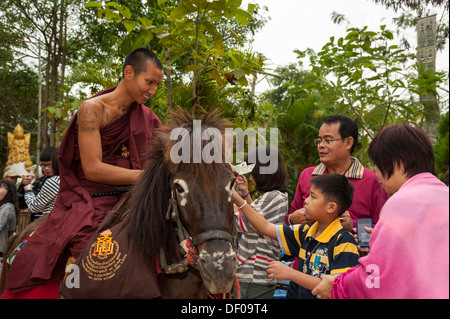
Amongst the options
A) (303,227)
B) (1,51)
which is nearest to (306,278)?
(303,227)

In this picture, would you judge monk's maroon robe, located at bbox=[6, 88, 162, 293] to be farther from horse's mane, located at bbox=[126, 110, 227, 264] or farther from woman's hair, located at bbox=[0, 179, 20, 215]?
woman's hair, located at bbox=[0, 179, 20, 215]

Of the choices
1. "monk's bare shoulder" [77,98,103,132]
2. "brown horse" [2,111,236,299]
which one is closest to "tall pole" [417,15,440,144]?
"brown horse" [2,111,236,299]

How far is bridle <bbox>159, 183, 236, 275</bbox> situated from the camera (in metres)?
1.82

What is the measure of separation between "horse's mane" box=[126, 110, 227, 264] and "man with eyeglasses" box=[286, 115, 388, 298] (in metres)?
1.22

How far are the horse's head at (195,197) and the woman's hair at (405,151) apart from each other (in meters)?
0.78

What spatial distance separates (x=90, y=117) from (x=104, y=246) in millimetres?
945

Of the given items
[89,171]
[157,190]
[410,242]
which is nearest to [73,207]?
[89,171]

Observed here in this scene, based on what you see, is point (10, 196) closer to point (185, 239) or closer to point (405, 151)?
point (185, 239)

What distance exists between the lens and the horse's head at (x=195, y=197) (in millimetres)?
1787

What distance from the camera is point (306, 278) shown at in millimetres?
2234

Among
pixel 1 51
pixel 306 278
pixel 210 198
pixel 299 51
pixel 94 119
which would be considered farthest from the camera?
pixel 1 51

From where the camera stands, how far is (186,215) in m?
1.94

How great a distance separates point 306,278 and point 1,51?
19.6 meters

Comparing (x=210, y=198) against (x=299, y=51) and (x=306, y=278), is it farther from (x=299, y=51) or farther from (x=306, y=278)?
(x=299, y=51)
